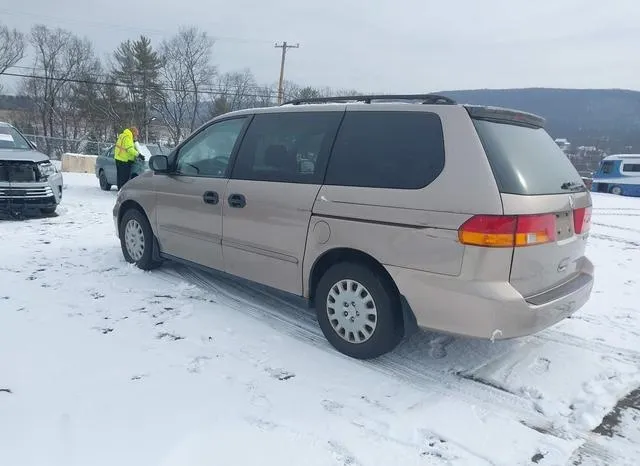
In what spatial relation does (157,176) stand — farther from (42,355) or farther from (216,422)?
(216,422)

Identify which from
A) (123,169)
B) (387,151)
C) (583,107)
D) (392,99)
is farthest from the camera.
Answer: (583,107)

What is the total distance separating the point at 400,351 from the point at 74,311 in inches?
111

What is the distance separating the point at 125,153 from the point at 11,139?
8.63 feet

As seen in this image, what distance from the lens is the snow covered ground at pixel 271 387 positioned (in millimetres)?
2543

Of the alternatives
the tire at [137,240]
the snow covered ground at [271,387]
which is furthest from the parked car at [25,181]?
the snow covered ground at [271,387]

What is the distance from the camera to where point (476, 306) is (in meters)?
2.92

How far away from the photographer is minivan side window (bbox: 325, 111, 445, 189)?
3154mm

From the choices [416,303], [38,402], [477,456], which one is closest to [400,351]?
[416,303]

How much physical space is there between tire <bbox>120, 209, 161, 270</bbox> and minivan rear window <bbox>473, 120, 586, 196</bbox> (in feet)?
12.4

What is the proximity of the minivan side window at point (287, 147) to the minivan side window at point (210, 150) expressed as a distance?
20cm

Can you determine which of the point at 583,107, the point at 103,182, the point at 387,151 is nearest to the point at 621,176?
the point at 103,182

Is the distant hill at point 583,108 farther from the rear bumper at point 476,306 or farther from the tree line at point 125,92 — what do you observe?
the rear bumper at point 476,306

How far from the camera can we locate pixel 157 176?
5.23m

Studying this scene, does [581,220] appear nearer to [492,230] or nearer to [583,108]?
[492,230]
